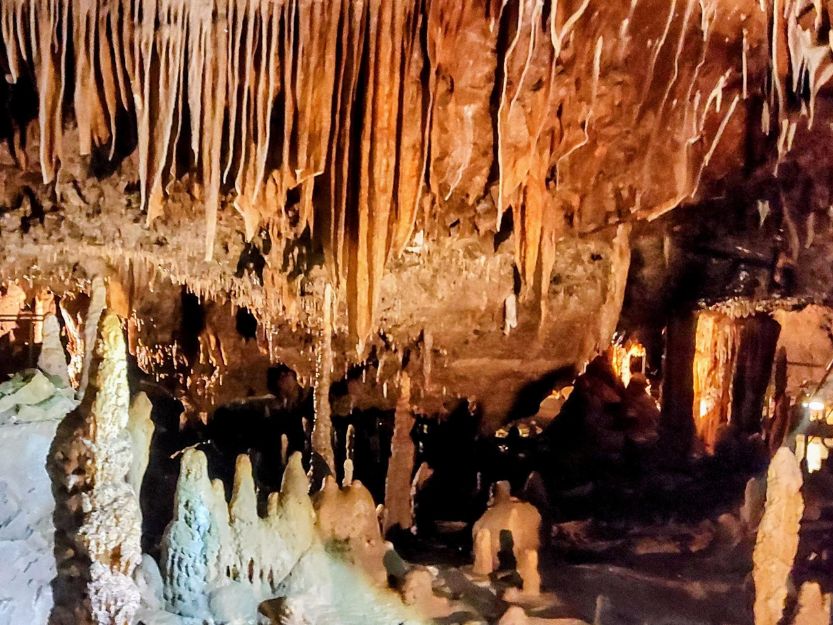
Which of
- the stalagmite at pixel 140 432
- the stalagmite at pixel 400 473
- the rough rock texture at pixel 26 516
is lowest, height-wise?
the stalagmite at pixel 400 473

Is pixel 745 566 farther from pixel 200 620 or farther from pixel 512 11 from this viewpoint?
pixel 512 11

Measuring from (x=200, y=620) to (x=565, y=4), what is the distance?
12.9 ft

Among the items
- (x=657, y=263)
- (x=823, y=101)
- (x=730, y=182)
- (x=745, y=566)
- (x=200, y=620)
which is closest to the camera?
(x=200, y=620)

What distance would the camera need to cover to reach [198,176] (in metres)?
5.14

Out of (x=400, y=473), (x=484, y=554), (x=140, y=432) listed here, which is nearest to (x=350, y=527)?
(x=484, y=554)

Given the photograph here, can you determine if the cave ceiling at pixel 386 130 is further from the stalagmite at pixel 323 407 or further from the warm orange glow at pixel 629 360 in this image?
the warm orange glow at pixel 629 360

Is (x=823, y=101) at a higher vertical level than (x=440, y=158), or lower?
higher

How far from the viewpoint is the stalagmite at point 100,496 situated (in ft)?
12.9

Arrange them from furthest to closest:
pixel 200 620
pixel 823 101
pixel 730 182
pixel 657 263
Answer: pixel 657 263
pixel 730 182
pixel 823 101
pixel 200 620

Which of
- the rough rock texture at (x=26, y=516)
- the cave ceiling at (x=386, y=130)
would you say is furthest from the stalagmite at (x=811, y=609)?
the rough rock texture at (x=26, y=516)

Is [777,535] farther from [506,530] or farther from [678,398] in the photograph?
[678,398]

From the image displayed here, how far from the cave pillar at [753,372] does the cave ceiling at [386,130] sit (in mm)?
5133

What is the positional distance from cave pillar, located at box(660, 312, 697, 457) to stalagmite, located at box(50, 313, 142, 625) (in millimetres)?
7388

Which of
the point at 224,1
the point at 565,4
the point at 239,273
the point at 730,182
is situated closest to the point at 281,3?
the point at 224,1
